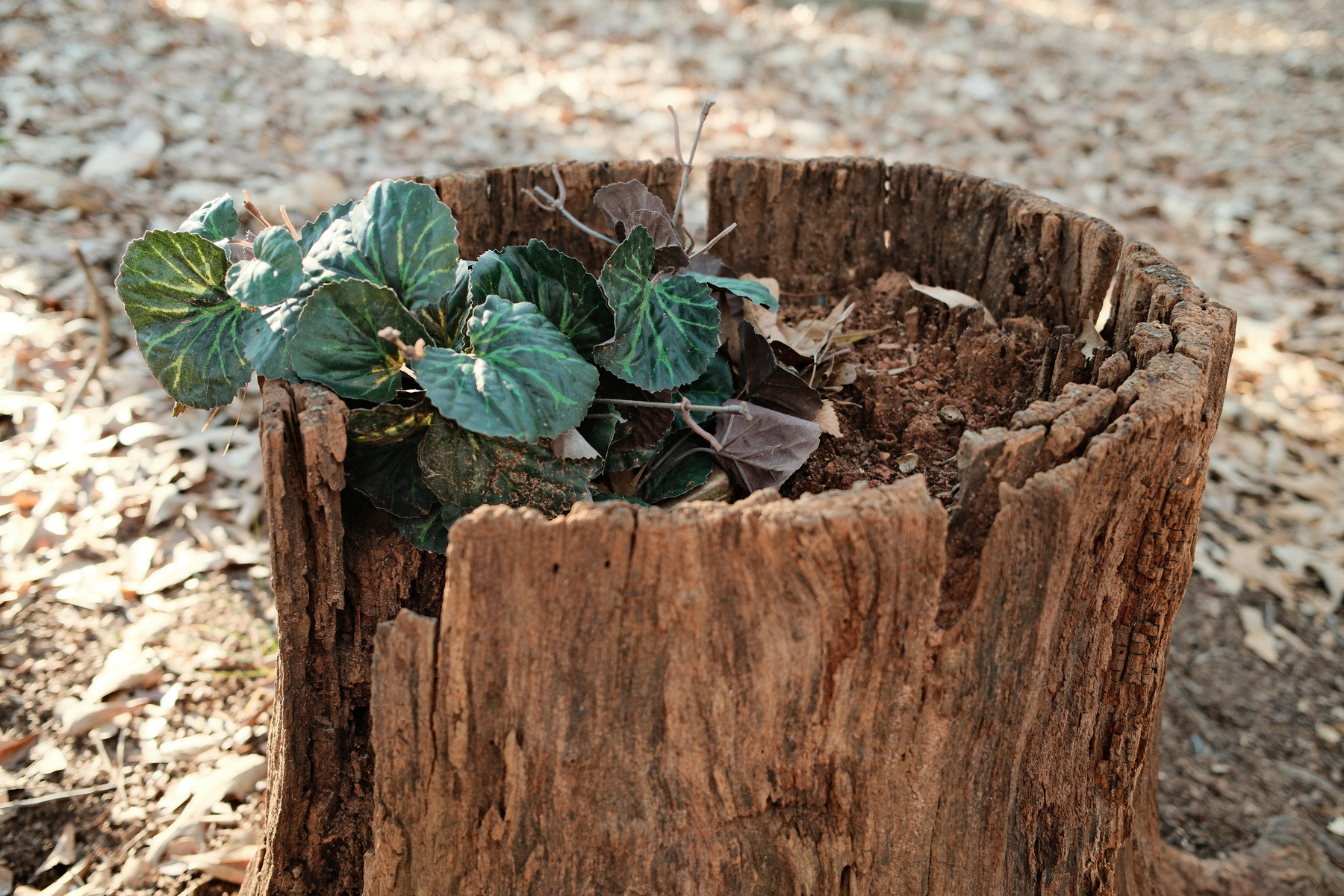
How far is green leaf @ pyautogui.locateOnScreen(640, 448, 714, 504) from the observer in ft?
4.61

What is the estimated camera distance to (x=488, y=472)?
3.92 ft

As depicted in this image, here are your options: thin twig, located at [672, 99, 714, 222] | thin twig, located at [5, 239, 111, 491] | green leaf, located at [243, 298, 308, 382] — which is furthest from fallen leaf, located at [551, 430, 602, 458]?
thin twig, located at [5, 239, 111, 491]

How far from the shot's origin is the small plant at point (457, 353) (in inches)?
45.6

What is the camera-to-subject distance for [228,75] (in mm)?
4059

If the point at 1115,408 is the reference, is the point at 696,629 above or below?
below

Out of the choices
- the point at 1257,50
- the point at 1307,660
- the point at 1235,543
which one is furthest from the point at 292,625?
the point at 1257,50

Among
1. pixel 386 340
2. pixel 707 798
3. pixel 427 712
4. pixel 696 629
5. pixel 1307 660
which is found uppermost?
pixel 386 340

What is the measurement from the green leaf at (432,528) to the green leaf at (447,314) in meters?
0.23

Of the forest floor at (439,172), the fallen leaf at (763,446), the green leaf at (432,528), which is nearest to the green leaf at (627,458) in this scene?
the fallen leaf at (763,446)

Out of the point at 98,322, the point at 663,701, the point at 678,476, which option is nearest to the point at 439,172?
the point at 98,322

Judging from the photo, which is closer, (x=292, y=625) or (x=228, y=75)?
(x=292, y=625)

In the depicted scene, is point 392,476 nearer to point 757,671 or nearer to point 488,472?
point 488,472

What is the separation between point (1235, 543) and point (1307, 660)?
474 millimetres

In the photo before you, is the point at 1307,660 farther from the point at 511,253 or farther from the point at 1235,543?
the point at 511,253
